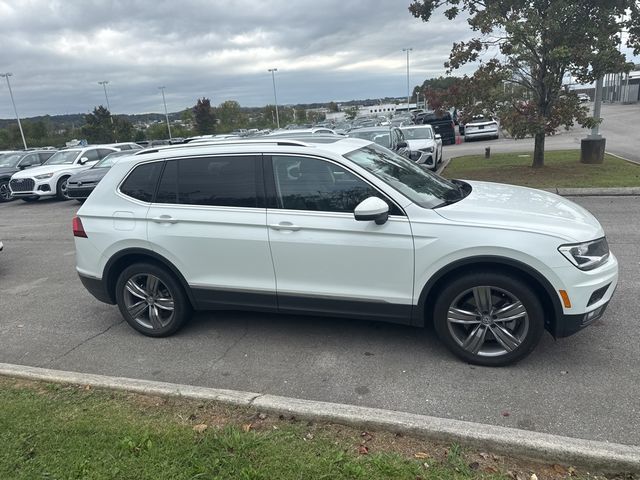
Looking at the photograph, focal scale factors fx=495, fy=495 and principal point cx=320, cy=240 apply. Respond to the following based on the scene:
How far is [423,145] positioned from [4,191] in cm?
1460

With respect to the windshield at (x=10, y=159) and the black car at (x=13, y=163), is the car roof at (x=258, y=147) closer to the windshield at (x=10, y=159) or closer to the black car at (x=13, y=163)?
the black car at (x=13, y=163)

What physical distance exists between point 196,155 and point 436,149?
1338 centimetres

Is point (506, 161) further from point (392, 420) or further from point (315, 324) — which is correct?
point (392, 420)

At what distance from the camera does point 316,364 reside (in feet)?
13.2

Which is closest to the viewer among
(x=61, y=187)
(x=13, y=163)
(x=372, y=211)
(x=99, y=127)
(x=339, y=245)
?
(x=372, y=211)

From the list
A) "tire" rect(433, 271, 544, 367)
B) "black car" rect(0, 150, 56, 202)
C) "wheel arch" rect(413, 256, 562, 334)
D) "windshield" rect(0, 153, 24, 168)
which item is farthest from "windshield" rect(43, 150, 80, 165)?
"tire" rect(433, 271, 544, 367)

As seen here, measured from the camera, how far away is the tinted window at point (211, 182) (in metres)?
4.26

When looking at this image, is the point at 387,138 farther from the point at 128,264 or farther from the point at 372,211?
the point at 372,211

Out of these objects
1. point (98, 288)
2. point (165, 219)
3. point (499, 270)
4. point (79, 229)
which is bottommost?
point (98, 288)

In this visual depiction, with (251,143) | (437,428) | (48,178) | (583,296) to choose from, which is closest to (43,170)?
(48,178)

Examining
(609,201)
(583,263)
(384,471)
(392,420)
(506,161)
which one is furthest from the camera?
(506,161)

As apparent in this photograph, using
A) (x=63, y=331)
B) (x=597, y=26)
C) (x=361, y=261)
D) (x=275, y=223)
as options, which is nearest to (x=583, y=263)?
(x=361, y=261)

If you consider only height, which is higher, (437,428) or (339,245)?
(339,245)

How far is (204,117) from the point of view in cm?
6159
